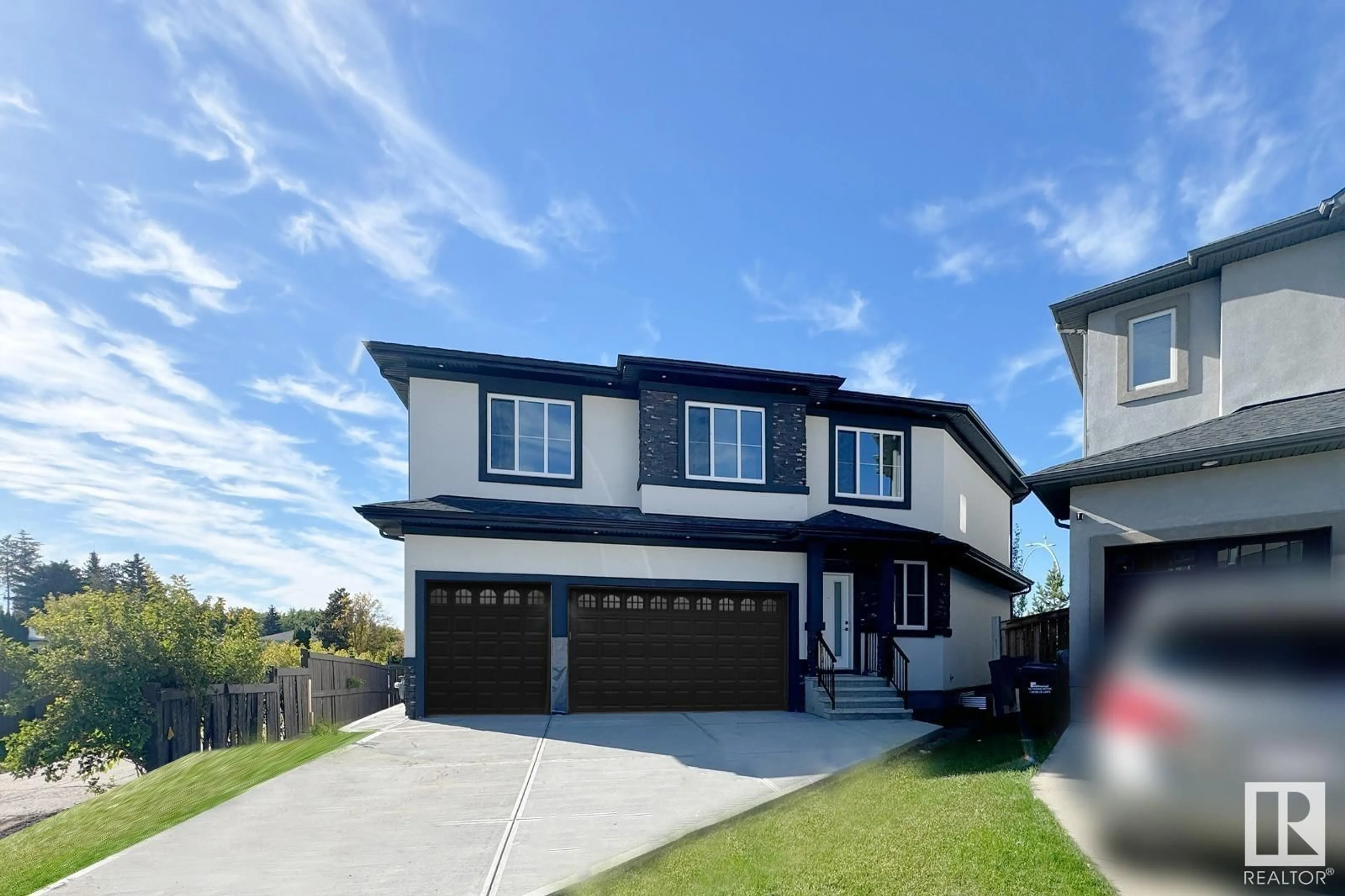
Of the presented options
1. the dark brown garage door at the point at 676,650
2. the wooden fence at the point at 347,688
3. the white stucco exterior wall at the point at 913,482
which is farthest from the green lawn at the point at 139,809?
the white stucco exterior wall at the point at 913,482

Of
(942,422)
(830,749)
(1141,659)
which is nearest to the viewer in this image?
(1141,659)

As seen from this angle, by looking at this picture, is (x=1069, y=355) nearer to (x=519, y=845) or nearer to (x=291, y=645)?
(x=519, y=845)

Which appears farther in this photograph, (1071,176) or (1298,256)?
(1071,176)

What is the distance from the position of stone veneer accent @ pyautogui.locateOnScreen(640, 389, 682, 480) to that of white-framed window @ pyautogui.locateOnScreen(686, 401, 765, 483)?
0.32 m

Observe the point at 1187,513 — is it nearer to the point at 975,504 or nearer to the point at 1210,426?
the point at 1210,426

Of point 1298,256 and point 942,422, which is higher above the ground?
point 1298,256

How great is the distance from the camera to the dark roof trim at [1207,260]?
31.1 ft

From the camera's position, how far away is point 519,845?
549cm

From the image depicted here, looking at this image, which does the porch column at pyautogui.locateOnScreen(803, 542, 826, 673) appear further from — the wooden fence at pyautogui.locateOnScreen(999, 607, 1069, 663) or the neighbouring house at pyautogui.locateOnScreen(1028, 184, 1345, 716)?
the neighbouring house at pyautogui.locateOnScreen(1028, 184, 1345, 716)

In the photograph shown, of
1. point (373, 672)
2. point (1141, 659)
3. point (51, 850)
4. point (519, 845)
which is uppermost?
point (1141, 659)

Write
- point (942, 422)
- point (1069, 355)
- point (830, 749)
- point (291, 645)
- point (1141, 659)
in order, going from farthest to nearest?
point (291, 645) < point (942, 422) < point (1069, 355) < point (830, 749) < point (1141, 659)

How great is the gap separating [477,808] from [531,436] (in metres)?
8.02

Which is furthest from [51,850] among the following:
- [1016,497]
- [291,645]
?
[1016,497]

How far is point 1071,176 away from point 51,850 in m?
16.1
